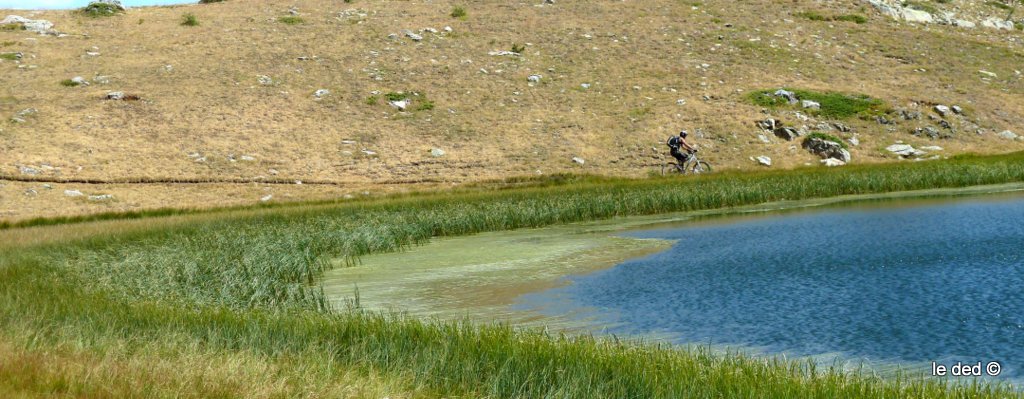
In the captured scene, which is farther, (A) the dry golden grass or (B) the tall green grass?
(A) the dry golden grass

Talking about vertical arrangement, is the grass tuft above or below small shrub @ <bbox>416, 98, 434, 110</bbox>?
above

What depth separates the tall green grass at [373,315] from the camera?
9820 mm

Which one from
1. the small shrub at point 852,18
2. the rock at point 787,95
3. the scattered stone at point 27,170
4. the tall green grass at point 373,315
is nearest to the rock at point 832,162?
the rock at point 787,95

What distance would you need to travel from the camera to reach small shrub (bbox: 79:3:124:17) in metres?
76.1

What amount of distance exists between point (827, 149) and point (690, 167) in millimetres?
7719

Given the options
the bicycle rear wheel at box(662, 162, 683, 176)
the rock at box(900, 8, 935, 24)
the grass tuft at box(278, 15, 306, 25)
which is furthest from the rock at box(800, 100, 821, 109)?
the grass tuft at box(278, 15, 306, 25)

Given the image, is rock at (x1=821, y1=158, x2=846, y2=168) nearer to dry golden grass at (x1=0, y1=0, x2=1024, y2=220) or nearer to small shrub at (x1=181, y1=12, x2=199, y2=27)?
dry golden grass at (x1=0, y1=0, x2=1024, y2=220)

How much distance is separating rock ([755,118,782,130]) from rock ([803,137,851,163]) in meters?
2.68

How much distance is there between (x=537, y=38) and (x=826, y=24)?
22482 millimetres

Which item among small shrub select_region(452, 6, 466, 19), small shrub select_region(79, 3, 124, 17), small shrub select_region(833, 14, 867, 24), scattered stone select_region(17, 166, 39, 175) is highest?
small shrub select_region(833, 14, 867, 24)

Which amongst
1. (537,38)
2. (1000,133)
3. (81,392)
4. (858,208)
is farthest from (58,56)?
(81,392)

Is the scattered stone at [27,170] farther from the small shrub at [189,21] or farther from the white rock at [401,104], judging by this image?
the small shrub at [189,21]

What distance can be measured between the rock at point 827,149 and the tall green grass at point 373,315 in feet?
40.9

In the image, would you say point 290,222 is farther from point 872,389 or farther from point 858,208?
point 872,389
